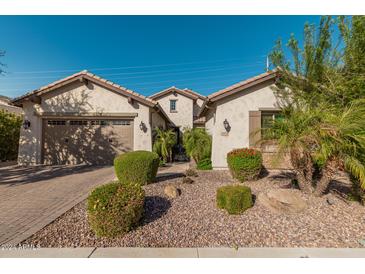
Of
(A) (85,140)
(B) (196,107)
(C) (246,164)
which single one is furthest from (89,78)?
(B) (196,107)

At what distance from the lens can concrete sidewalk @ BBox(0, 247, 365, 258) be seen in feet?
8.71

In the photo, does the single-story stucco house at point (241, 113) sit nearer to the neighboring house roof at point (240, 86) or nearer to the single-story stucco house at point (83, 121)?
the neighboring house roof at point (240, 86)

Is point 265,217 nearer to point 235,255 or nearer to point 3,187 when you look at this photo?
point 235,255

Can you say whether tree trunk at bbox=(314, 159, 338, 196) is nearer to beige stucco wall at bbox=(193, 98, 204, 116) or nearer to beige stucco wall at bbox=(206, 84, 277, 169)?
beige stucco wall at bbox=(206, 84, 277, 169)

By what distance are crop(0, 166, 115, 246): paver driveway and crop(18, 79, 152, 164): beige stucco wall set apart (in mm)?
2513

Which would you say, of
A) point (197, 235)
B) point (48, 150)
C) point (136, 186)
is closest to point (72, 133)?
point (48, 150)

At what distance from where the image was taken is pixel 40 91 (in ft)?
32.4

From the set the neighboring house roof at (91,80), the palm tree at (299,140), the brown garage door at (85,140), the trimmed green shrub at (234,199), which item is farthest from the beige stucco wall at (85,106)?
Answer: the palm tree at (299,140)

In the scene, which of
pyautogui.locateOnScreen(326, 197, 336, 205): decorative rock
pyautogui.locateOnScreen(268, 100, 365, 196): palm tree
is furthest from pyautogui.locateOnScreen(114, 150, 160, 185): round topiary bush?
pyautogui.locateOnScreen(326, 197, 336, 205): decorative rock

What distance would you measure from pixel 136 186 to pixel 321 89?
7.24 m

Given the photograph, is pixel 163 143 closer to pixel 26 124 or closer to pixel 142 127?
pixel 142 127

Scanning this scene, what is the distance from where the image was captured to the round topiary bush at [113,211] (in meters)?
3.10

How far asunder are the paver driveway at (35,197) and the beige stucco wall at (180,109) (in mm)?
12729
